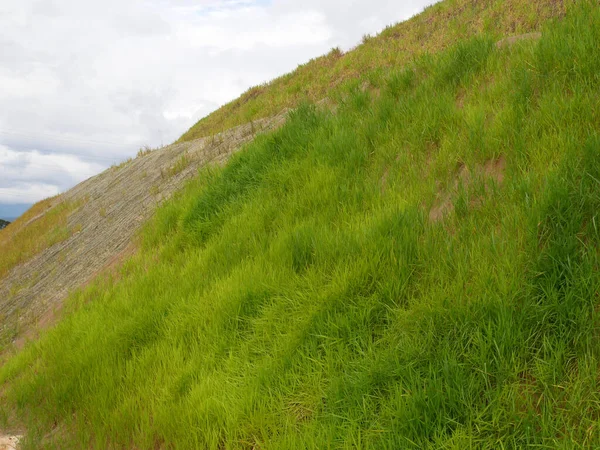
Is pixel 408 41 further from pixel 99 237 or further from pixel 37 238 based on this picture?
pixel 37 238

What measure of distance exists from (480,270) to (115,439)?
276cm

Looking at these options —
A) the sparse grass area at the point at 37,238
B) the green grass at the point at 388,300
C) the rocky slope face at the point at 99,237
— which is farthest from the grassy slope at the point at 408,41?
the sparse grass area at the point at 37,238

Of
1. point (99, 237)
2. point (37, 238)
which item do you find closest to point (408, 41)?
point (99, 237)

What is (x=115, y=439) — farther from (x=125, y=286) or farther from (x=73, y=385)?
(x=125, y=286)

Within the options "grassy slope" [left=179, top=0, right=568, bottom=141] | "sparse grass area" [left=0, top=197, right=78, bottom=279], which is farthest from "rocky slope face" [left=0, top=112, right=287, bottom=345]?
"grassy slope" [left=179, top=0, right=568, bottom=141]

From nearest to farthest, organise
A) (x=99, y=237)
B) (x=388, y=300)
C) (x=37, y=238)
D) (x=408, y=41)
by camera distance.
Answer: (x=388, y=300) < (x=99, y=237) < (x=408, y=41) < (x=37, y=238)

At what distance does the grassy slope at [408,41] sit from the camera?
8.98 m

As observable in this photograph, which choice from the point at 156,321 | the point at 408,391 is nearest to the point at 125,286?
the point at 156,321

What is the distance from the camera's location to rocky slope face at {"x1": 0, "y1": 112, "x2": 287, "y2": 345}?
7.54m

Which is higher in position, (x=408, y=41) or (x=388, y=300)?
(x=408, y=41)

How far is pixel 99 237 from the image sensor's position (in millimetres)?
9398

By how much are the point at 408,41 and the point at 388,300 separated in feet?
34.2

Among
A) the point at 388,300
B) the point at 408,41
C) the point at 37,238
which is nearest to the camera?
the point at 388,300

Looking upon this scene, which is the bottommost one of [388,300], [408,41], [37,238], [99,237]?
[388,300]
